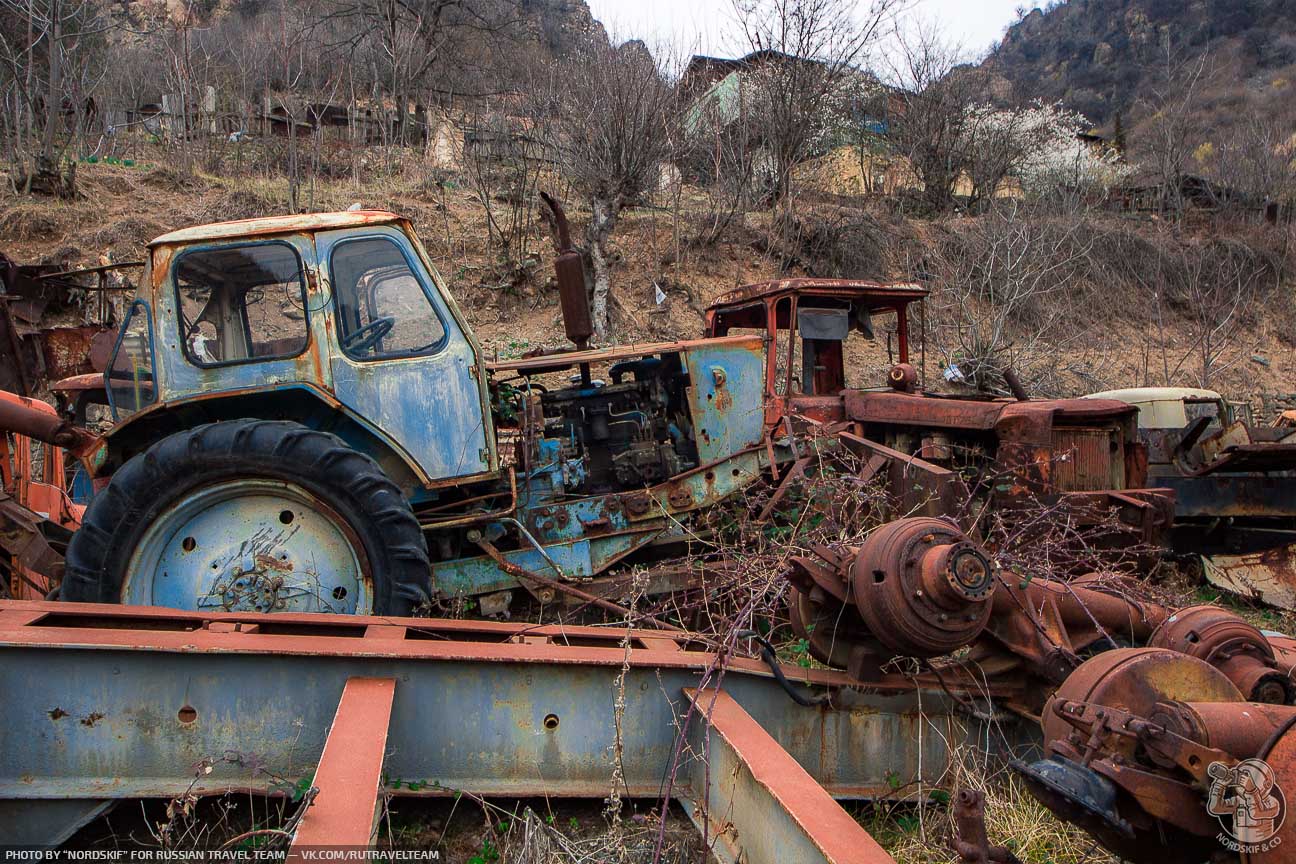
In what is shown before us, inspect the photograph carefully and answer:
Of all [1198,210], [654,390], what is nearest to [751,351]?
[654,390]

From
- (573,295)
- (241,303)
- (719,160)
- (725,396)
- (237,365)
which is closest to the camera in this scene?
(237,365)

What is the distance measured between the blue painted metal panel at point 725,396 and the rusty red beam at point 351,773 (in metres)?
3.25

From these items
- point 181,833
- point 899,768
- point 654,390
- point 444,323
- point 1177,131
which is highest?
point 1177,131

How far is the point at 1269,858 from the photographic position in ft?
6.19

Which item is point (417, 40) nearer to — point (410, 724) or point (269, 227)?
point (269, 227)

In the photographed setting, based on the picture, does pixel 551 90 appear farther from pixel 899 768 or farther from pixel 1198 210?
pixel 1198 210

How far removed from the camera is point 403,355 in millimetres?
4480

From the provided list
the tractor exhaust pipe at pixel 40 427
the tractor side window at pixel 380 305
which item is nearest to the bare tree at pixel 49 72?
the tractor exhaust pipe at pixel 40 427

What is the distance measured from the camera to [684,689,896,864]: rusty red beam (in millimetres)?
2000

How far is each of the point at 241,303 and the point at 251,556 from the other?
1345mm

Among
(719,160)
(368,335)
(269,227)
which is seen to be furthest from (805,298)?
(719,160)

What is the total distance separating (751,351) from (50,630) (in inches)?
165

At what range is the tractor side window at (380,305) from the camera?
441cm

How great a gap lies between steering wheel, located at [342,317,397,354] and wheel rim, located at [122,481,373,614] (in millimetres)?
827
